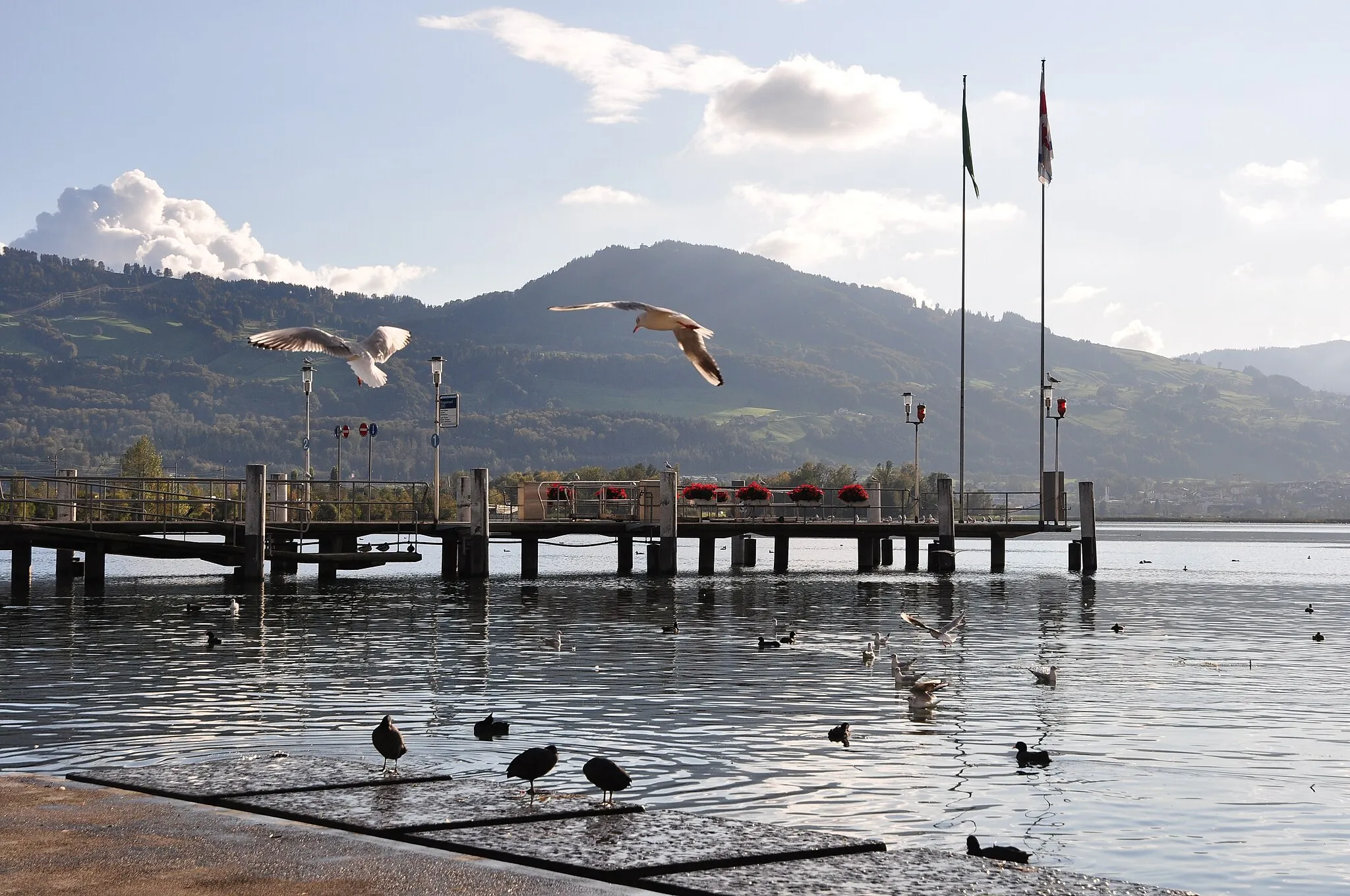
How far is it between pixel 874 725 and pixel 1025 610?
2713 centimetres

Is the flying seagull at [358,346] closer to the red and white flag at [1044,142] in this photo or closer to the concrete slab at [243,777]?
the concrete slab at [243,777]

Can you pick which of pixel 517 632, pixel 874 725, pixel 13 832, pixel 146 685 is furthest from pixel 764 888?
pixel 517 632

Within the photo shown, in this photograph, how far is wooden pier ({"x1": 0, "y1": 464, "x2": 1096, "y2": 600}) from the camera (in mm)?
47406

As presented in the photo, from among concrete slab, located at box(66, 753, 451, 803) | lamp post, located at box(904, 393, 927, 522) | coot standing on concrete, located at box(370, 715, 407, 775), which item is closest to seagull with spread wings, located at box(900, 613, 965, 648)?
coot standing on concrete, located at box(370, 715, 407, 775)

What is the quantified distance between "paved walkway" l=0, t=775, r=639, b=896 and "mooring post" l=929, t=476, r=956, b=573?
5297cm

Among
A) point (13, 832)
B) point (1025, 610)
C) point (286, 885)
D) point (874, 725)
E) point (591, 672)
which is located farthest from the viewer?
point (1025, 610)

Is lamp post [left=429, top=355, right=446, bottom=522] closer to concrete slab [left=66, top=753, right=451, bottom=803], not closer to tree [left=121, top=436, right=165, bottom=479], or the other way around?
concrete slab [left=66, top=753, right=451, bottom=803]

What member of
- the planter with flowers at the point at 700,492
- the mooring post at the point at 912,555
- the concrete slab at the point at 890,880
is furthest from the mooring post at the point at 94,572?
the concrete slab at the point at 890,880

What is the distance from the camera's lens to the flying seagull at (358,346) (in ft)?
125

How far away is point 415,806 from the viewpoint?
11.1 m

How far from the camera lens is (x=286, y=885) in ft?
28.8

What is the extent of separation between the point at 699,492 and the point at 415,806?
54.1 metres

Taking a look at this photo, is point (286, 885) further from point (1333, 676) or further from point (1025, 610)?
point (1025, 610)

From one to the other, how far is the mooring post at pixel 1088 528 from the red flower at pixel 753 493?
1332cm
